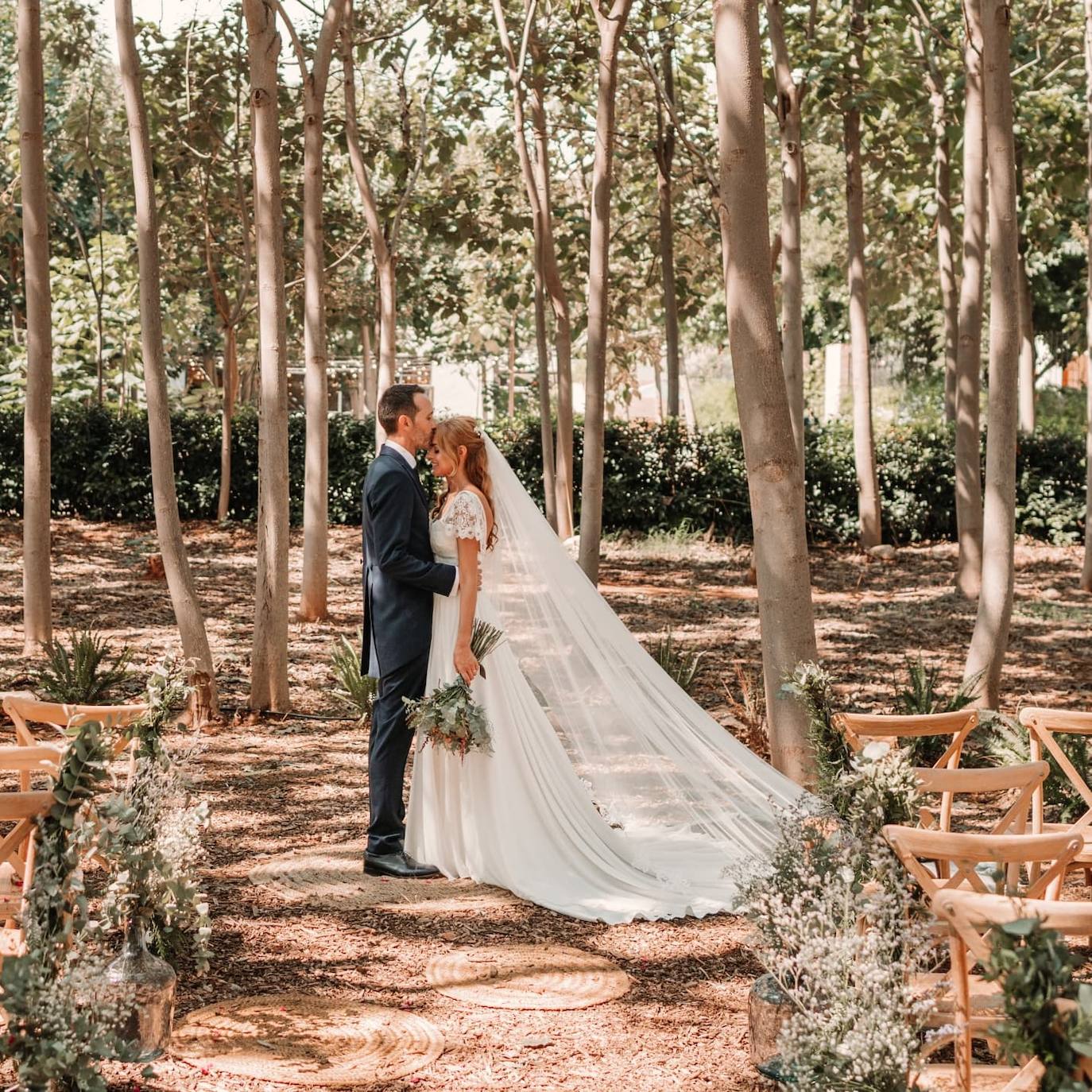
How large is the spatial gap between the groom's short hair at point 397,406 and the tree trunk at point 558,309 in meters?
7.47

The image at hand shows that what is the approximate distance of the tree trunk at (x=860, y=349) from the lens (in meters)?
17.3

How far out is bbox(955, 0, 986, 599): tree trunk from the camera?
35.8 ft

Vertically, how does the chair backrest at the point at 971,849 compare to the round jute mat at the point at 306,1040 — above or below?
above

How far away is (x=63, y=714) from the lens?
16.8 feet

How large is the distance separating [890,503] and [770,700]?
45.5 ft

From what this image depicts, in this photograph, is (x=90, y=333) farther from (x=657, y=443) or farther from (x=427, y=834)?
(x=427, y=834)

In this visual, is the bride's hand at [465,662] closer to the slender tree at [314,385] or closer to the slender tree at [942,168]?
the slender tree at [314,385]

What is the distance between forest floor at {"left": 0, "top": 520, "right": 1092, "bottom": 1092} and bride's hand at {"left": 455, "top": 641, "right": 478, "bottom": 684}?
104cm

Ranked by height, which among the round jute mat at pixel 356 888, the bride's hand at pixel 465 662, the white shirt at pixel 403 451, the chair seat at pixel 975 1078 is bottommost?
the round jute mat at pixel 356 888

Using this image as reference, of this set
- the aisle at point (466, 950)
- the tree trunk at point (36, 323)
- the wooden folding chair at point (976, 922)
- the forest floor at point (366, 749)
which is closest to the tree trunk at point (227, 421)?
the forest floor at point (366, 749)

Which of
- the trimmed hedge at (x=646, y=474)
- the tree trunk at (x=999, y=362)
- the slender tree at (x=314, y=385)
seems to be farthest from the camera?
the trimmed hedge at (x=646, y=474)

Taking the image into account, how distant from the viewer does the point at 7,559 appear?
52.5ft

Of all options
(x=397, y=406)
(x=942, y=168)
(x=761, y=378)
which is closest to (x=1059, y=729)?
(x=761, y=378)

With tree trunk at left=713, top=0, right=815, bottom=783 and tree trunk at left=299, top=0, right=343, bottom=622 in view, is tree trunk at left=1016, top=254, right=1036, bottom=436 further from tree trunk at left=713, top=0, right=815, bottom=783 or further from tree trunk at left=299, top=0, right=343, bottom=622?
tree trunk at left=713, top=0, right=815, bottom=783
